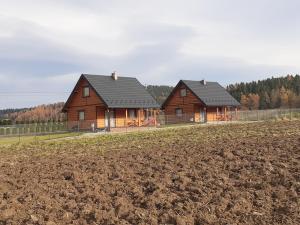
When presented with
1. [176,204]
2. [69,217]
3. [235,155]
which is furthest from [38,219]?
[235,155]

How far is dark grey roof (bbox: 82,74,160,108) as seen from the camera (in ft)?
121

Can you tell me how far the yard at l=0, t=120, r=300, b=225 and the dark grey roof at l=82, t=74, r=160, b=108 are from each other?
82.6ft

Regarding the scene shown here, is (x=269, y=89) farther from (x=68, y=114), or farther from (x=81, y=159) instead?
(x=81, y=159)

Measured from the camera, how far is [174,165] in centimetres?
1017

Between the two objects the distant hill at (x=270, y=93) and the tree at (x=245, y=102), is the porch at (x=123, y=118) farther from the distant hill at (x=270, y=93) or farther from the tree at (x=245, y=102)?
the tree at (x=245, y=102)

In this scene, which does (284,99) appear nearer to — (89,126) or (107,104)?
(107,104)

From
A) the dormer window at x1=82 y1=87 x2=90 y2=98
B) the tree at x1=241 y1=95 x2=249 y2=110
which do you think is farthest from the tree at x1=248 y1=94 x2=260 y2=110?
the dormer window at x1=82 y1=87 x2=90 y2=98

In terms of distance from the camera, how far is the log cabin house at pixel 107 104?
36750 mm

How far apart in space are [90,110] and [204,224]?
107ft

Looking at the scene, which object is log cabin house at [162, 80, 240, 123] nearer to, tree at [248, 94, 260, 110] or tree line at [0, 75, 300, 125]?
tree line at [0, 75, 300, 125]

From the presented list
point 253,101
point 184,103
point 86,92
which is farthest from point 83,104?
point 253,101

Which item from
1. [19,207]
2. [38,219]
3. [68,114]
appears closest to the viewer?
[38,219]

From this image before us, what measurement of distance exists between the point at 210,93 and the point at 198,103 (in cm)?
315

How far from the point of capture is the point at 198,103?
45.5 m
